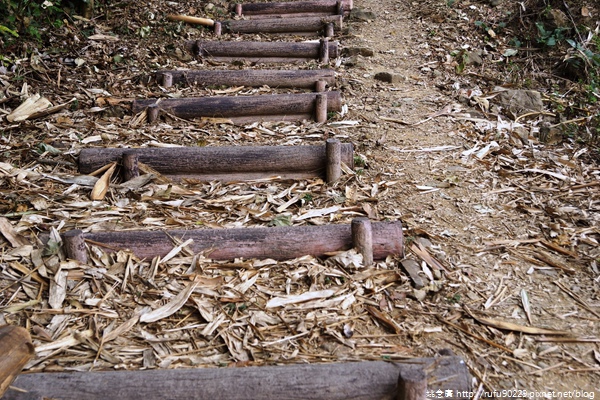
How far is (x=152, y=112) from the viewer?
15.1 feet

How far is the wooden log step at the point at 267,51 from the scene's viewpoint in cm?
614

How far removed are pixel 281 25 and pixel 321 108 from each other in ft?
9.02

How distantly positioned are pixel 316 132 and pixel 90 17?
3591mm

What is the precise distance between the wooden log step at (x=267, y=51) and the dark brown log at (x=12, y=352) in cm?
474

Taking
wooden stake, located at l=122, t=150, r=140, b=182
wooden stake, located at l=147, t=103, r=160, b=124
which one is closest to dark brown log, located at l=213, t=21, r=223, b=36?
wooden stake, located at l=147, t=103, r=160, b=124

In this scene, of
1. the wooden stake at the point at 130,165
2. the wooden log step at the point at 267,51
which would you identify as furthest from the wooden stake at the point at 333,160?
the wooden log step at the point at 267,51

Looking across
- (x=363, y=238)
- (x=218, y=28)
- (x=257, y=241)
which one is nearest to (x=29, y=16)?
(x=218, y=28)

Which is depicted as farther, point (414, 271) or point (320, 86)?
point (320, 86)

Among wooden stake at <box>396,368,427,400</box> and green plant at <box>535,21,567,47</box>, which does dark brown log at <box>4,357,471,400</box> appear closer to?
wooden stake at <box>396,368,427,400</box>

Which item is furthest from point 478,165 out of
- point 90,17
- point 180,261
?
point 90,17

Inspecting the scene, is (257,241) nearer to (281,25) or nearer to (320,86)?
(320,86)

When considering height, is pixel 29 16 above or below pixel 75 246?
above

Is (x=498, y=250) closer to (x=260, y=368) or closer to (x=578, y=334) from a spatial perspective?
(x=578, y=334)

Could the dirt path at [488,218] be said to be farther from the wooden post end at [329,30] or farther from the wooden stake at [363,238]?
the wooden post end at [329,30]
